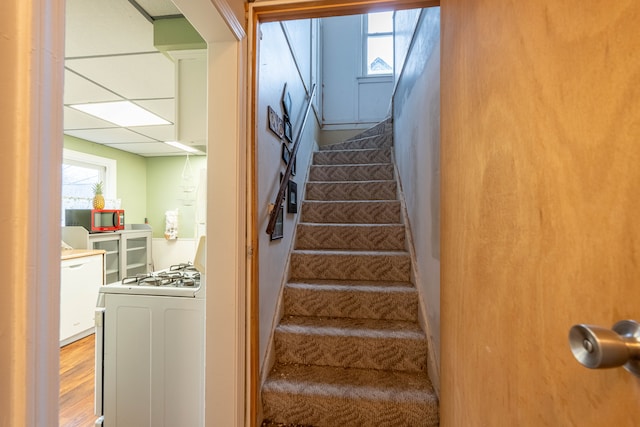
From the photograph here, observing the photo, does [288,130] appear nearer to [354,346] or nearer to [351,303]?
[351,303]

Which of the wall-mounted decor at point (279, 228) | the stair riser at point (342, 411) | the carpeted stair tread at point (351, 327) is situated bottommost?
the stair riser at point (342, 411)

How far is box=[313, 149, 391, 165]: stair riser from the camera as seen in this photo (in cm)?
330

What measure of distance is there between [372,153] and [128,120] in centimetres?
277

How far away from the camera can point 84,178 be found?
3.96 meters

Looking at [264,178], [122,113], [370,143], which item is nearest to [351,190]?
[370,143]

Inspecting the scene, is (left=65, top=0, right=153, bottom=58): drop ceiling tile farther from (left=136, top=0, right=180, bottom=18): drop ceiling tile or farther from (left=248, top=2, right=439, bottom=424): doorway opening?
(left=248, top=2, right=439, bottom=424): doorway opening

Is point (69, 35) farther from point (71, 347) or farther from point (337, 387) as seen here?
point (71, 347)

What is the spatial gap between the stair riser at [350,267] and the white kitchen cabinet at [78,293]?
2.49 m

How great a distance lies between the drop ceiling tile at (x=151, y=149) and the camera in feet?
13.6

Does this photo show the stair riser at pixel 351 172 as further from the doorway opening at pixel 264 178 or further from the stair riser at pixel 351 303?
the stair riser at pixel 351 303

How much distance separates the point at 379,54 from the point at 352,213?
340 centimetres

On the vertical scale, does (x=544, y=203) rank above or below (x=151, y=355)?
above

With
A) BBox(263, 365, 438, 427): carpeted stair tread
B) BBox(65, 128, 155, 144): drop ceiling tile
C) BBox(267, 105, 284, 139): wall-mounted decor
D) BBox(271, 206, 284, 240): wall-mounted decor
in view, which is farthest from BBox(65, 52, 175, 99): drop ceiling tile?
BBox(263, 365, 438, 427): carpeted stair tread

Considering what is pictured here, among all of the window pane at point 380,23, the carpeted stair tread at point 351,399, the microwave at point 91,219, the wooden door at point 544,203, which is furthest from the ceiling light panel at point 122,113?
the window pane at point 380,23
